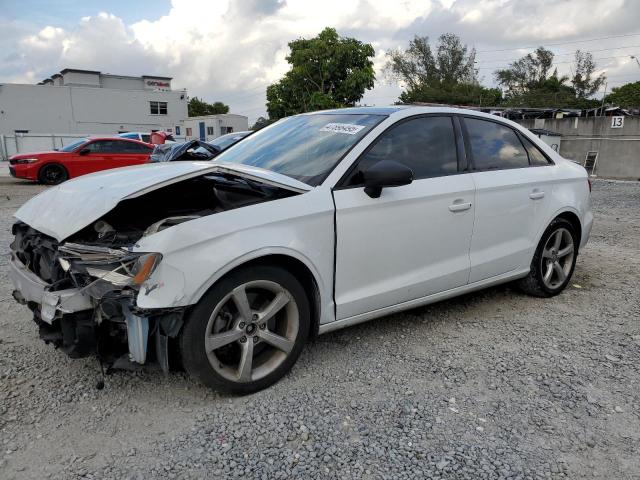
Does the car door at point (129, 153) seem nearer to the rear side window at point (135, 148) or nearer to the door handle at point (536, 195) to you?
the rear side window at point (135, 148)

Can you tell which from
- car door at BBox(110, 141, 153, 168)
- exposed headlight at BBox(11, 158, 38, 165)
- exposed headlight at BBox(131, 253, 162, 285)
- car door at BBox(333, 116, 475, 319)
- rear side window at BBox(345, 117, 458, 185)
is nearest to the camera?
exposed headlight at BBox(131, 253, 162, 285)

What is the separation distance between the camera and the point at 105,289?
2486mm

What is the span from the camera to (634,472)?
7.53 feet

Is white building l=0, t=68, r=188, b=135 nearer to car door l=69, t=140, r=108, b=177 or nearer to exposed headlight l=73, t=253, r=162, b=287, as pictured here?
car door l=69, t=140, r=108, b=177

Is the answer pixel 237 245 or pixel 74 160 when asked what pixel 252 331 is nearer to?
pixel 237 245

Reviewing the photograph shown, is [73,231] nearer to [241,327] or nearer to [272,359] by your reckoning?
[241,327]

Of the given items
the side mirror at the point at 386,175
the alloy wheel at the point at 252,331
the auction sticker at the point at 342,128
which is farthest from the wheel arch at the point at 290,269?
the auction sticker at the point at 342,128

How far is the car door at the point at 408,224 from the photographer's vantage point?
123 inches

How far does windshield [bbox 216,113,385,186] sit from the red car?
467 inches

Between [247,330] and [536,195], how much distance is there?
2.74 meters

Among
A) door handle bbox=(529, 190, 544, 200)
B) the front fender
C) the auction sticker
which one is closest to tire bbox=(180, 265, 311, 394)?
the front fender

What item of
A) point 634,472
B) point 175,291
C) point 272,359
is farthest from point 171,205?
point 634,472

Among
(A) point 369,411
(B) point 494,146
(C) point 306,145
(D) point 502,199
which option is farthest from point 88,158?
(A) point 369,411

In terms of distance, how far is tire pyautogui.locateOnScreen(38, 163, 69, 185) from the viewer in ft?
47.3
